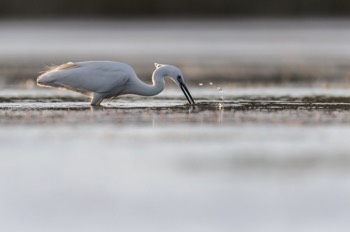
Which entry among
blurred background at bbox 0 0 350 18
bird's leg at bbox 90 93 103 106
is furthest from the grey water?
blurred background at bbox 0 0 350 18

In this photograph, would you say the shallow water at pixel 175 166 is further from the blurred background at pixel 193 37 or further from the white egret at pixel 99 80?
the blurred background at pixel 193 37

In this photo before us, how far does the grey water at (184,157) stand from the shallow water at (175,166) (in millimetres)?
14

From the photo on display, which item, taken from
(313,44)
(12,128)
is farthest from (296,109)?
(313,44)

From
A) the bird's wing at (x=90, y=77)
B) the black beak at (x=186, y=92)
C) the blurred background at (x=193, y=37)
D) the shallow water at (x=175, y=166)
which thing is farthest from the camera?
the blurred background at (x=193, y=37)

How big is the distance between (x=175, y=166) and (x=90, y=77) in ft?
16.8

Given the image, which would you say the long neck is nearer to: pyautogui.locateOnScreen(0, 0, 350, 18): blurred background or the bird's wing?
the bird's wing

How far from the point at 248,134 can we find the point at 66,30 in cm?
3768

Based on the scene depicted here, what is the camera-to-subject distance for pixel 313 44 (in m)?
36.4

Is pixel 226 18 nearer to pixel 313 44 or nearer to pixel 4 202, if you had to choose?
pixel 313 44

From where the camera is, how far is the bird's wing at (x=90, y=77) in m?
15.4

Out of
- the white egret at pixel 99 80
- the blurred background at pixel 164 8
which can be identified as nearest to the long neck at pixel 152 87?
the white egret at pixel 99 80

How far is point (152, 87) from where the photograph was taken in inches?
627

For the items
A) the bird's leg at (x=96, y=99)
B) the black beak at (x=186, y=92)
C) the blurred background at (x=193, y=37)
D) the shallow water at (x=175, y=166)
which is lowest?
the shallow water at (x=175, y=166)

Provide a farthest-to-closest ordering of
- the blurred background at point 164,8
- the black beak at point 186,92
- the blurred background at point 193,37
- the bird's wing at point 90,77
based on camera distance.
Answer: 1. the blurred background at point 164,8
2. the blurred background at point 193,37
3. the black beak at point 186,92
4. the bird's wing at point 90,77
